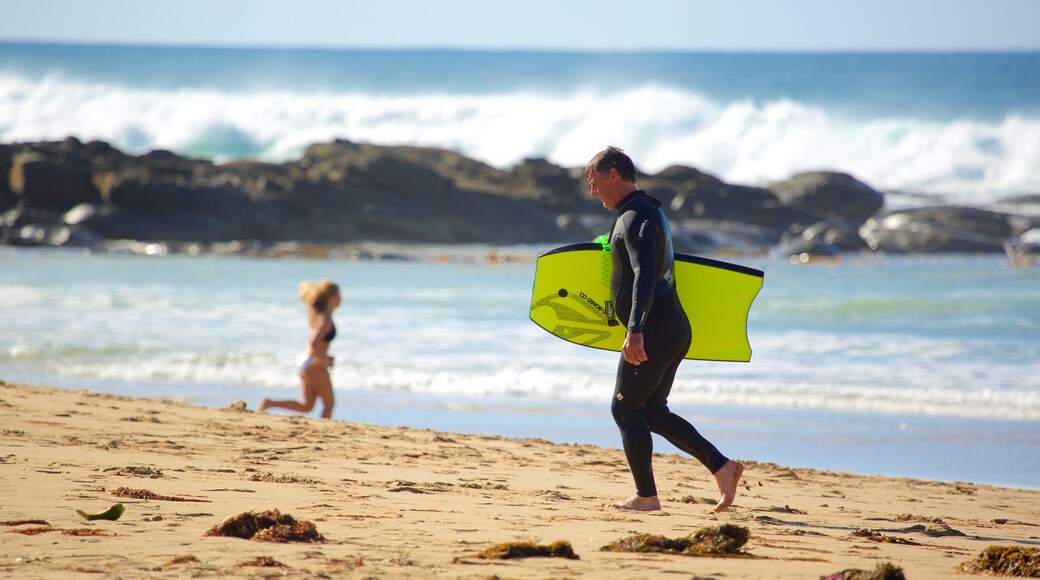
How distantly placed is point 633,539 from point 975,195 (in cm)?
4684

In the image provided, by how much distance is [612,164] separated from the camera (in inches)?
187

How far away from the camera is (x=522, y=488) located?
5.40 meters

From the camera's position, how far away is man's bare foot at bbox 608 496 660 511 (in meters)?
4.79

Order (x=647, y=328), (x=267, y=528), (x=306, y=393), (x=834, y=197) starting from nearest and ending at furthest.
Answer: (x=267, y=528) → (x=647, y=328) → (x=306, y=393) → (x=834, y=197)

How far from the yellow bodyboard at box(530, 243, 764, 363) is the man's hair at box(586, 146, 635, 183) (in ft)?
1.93

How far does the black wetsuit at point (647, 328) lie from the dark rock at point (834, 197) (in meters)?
38.1

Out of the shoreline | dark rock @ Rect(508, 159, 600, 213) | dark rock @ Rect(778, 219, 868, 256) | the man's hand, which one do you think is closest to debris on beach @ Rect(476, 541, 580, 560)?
the man's hand

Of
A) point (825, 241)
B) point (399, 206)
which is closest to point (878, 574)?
point (825, 241)

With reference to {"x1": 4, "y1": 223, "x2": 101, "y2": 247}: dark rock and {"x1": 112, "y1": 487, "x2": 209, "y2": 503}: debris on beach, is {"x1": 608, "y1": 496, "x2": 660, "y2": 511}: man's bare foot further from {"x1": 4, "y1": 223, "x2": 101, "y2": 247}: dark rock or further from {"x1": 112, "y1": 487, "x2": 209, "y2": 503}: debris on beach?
{"x1": 4, "y1": 223, "x2": 101, "y2": 247}: dark rock

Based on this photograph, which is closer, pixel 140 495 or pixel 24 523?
pixel 24 523

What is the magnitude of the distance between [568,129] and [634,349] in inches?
Answer: 2273

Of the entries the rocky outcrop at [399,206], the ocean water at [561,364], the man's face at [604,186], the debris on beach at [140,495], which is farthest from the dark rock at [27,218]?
the man's face at [604,186]

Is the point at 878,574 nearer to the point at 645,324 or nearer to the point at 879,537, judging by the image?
the point at 879,537

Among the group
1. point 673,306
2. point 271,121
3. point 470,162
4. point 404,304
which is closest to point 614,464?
point 673,306
